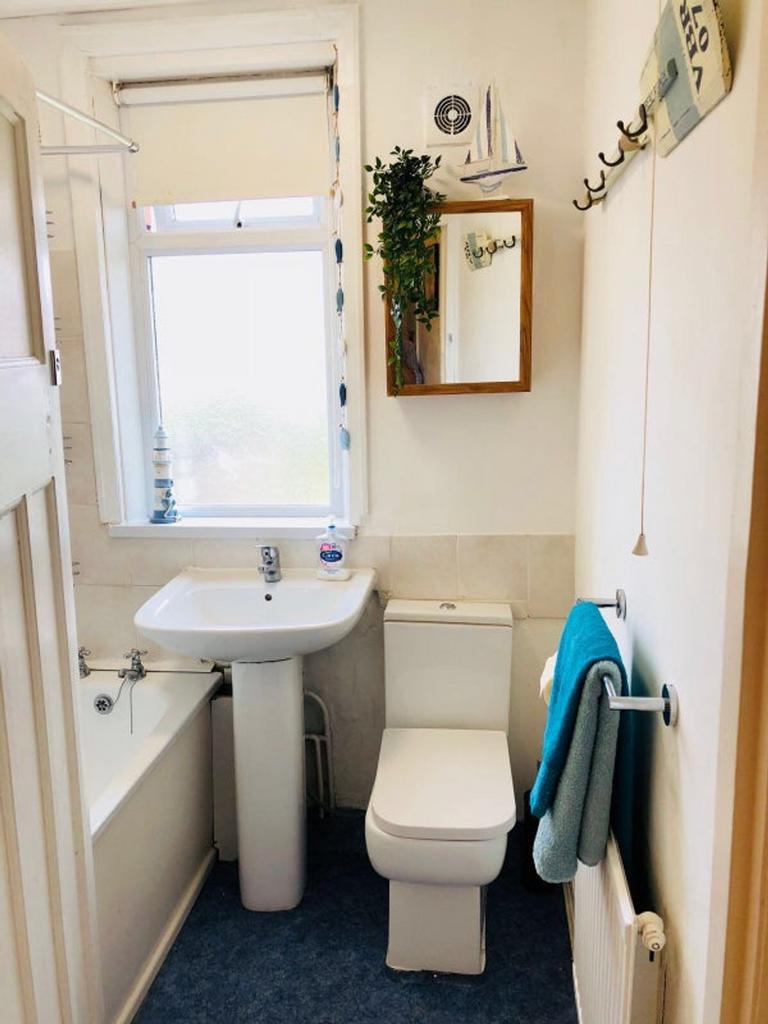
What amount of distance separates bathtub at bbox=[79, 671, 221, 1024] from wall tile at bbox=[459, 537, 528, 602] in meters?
0.84

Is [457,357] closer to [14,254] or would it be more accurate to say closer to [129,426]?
[129,426]

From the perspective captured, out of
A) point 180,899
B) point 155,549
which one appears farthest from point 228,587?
point 180,899

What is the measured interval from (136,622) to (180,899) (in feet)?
2.59

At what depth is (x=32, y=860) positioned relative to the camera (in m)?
1.28

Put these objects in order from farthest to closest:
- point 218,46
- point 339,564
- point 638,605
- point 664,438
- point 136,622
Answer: point 339,564 < point 218,46 < point 136,622 < point 638,605 < point 664,438

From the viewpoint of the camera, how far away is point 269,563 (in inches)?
93.1

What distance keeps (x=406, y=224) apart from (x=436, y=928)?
180cm

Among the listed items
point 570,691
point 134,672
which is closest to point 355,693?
point 134,672

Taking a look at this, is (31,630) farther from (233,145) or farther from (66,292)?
(233,145)

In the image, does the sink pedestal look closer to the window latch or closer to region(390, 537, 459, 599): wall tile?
region(390, 537, 459, 599): wall tile

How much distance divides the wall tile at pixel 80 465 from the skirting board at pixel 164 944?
116cm

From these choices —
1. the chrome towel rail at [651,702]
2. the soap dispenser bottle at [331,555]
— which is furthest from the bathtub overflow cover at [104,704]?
the chrome towel rail at [651,702]

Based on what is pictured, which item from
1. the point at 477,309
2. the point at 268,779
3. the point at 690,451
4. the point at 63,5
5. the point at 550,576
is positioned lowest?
the point at 268,779

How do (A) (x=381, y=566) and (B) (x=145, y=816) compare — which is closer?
(B) (x=145, y=816)
